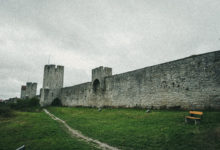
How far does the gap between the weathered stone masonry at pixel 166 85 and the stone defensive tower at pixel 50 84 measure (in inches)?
716

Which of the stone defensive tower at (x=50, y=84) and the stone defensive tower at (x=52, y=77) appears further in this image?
the stone defensive tower at (x=52, y=77)

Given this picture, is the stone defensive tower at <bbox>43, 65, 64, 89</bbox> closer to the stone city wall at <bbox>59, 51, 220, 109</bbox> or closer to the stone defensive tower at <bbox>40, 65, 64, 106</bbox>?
the stone defensive tower at <bbox>40, 65, 64, 106</bbox>

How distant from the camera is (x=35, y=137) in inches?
348

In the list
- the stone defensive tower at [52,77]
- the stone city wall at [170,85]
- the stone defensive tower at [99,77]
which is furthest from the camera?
the stone defensive tower at [52,77]

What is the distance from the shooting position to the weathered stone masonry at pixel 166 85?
1074cm

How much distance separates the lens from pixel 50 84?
3897 centimetres

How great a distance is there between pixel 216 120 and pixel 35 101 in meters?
33.5

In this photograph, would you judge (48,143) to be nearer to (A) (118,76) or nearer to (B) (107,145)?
(B) (107,145)

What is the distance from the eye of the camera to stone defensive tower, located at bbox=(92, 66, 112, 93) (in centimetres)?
2251

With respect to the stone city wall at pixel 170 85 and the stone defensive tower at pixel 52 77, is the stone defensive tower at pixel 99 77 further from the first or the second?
the stone defensive tower at pixel 52 77

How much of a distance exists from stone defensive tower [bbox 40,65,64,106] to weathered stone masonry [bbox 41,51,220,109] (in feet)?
59.6

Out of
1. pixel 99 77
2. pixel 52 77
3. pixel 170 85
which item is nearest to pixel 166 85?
pixel 170 85

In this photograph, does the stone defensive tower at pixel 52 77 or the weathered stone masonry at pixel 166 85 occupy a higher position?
the stone defensive tower at pixel 52 77

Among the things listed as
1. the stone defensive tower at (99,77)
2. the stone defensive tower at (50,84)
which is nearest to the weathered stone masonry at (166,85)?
the stone defensive tower at (99,77)
